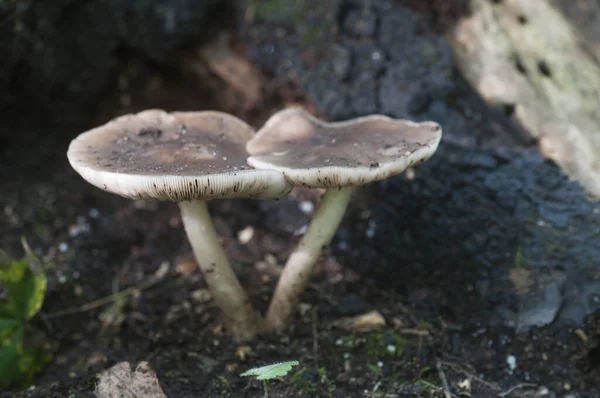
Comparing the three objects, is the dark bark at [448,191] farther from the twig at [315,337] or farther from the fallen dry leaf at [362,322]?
the twig at [315,337]

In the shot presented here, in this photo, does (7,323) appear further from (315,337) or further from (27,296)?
(315,337)

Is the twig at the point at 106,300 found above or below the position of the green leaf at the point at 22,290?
below

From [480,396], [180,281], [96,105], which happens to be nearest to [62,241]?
[180,281]

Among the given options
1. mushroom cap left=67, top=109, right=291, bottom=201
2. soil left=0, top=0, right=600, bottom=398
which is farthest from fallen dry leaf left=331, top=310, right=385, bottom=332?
mushroom cap left=67, top=109, right=291, bottom=201

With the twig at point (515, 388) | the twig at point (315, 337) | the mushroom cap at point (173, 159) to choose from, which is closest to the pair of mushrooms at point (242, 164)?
the mushroom cap at point (173, 159)

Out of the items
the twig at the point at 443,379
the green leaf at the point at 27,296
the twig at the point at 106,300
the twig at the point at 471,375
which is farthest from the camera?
the twig at the point at 106,300

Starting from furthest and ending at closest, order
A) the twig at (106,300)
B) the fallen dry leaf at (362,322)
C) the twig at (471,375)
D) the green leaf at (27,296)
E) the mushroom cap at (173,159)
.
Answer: the twig at (106,300)
the fallen dry leaf at (362,322)
the green leaf at (27,296)
the twig at (471,375)
the mushroom cap at (173,159)

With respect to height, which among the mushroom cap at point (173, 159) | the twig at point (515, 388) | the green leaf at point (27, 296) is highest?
the mushroom cap at point (173, 159)

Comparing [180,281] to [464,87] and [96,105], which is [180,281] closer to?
[96,105]
